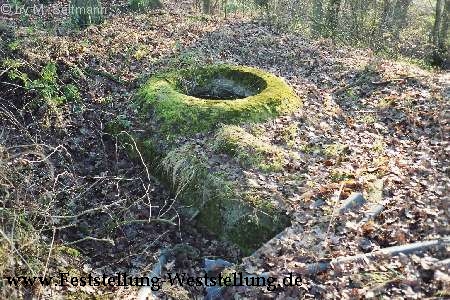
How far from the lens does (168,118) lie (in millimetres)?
7543

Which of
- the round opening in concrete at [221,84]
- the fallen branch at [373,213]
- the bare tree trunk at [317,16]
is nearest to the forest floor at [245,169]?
the fallen branch at [373,213]

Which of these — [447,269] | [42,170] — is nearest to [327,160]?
[447,269]

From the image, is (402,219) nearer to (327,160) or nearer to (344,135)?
(327,160)

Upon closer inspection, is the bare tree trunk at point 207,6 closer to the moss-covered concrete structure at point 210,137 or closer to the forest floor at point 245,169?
the forest floor at point 245,169

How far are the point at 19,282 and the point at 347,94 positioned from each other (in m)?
7.25

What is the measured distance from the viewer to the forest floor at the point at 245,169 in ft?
15.2

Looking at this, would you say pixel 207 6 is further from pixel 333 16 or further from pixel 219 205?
pixel 219 205

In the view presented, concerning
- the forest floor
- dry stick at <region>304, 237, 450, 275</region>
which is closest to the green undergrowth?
the forest floor

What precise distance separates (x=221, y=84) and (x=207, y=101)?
1.30 meters

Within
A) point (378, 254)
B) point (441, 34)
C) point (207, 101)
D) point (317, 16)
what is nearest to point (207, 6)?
point (317, 16)

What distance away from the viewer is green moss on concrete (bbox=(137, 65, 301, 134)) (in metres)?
7.32

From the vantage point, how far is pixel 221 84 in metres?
8.83

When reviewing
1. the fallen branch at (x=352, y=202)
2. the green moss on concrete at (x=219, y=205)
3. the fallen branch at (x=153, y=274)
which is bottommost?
the fallen branch at (x=153, y=274)

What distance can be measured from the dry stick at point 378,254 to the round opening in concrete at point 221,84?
4579mm
